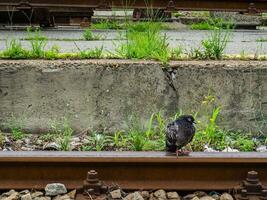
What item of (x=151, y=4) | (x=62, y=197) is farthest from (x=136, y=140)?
(x=151, y=4)

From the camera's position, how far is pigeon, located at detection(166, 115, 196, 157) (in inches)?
178

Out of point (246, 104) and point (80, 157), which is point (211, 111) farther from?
point (80, 157)

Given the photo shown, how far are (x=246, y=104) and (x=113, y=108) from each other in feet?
4.25

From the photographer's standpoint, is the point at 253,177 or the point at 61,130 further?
the point at 61,130

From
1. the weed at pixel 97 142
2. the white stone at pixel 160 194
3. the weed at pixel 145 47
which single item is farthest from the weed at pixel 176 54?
the white stone at pixel 160 194

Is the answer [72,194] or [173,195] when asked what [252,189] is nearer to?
[173,195]

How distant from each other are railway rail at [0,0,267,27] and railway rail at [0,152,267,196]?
5774 mm

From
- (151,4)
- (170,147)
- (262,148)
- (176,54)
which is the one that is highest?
(151,4)

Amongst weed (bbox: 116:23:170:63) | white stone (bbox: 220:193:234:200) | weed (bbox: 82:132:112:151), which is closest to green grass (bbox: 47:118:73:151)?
weed (bbox: 82:132:112:151)

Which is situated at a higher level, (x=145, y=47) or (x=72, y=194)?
(x=145, y=47)

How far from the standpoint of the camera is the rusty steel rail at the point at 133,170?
4.30 m

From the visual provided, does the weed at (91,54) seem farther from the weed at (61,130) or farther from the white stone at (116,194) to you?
the white stone at (116,194)

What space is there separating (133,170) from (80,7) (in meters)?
6.42

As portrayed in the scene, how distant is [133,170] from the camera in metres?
4.33
